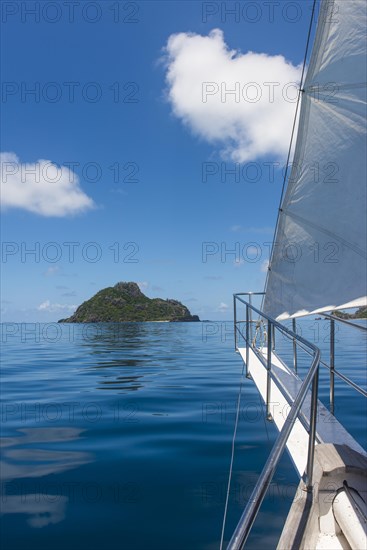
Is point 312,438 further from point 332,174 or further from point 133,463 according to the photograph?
point 133,463

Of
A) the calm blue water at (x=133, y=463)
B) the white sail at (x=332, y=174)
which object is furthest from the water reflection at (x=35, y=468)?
→ the white sail at (x=332, y=174)

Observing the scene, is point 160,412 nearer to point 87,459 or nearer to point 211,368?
point 87,459

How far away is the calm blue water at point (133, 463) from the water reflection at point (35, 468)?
0.01 meters

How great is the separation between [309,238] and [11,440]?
4.96 m

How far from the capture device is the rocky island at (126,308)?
107 meters

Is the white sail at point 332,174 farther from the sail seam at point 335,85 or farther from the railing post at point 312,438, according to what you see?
the railing post at point 312,438

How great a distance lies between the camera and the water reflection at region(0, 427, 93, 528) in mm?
3728

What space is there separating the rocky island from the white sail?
102607mm

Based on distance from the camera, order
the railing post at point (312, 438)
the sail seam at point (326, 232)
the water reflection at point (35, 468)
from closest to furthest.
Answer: the railing post at point (312, 438) → the sail seam at point (326, 232) → the water reflection at point (35, 468)

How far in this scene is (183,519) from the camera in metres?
3.58

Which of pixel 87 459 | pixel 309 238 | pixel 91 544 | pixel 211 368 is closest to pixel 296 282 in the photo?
pixel 309 238

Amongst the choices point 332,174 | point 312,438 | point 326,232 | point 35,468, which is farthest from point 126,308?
point 312,438

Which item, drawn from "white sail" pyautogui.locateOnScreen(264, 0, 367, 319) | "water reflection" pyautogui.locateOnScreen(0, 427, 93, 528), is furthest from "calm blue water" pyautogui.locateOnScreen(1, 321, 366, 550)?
"white sail" pyautogui.locateOnScreen(264, 0, 367, 319)

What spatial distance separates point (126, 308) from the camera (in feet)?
357
